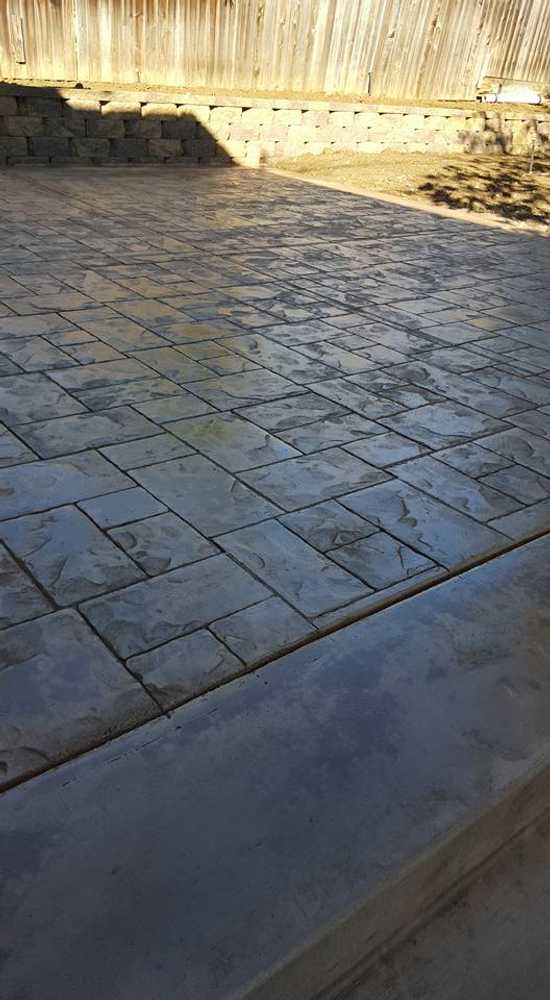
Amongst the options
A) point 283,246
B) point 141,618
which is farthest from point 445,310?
point 141,618

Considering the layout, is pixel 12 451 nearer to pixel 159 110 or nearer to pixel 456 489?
pixel 456 489

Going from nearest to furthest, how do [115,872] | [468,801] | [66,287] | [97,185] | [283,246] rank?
1. [115,872]
2. [468,801]
3. [66,287]
4. [283,246]
5. [97,185]

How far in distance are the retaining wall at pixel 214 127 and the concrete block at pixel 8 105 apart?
11mm

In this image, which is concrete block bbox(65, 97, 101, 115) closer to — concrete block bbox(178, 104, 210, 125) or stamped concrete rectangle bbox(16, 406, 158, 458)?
concrete block bbox(178, 104, 210, 125)

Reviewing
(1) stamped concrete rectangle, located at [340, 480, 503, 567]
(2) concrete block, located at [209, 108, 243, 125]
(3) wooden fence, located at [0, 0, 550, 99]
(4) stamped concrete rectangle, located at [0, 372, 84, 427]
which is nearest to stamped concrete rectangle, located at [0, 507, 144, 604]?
(4) stamped concrete rectangle, located at [0, 372, 84, 427]

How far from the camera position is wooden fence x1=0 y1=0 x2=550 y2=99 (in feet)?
28.8

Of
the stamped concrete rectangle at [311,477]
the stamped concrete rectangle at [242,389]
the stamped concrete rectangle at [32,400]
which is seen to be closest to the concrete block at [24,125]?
the stamped concrete rectangle at [32,400]

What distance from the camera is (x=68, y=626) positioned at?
2.20 metres

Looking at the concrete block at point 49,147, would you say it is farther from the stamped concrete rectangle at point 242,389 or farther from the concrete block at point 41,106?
the stamped concrete rectangle at point 242,389

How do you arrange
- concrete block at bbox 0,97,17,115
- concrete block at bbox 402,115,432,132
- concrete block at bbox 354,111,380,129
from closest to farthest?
concrete block at bbox 0,97,17,115 < concrete block at bbox 354,111,380,129 < concrete block at bbox 402,115,432,132

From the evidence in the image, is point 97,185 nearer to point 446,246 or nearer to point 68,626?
point 446,246

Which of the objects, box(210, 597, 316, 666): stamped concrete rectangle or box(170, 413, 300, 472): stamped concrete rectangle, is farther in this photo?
box(170, 413, 300, 472): stamped concrete rectangle

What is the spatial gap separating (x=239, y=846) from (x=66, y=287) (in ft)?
14.1

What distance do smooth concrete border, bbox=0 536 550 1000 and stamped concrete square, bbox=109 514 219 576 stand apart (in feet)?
1.84
